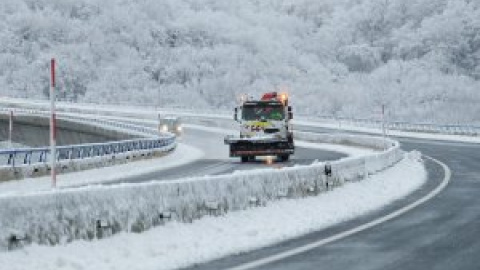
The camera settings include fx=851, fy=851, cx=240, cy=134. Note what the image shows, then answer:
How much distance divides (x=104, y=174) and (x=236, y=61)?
136m

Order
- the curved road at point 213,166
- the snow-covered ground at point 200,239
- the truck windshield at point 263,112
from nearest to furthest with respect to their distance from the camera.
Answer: the snow-covered ground at point 200,239 → the curved road at point 213,166 → the truck windshield at point 263,112

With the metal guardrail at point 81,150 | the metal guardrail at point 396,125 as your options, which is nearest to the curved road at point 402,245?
the metal guardrail at point 81,150

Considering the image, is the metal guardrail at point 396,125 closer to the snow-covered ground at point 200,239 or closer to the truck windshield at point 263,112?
the truck windshield at point 263,112

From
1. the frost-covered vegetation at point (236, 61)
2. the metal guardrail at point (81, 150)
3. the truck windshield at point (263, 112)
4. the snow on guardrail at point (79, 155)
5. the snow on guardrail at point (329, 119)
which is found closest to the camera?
the snow on guardrail at point (79, 155)

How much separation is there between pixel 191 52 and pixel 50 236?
17136 centimetres

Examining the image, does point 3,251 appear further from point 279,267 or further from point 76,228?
point 279,267

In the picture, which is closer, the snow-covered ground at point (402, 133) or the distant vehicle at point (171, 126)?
the snow-covered ground at point (402, 133)

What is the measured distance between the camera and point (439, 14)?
193 m

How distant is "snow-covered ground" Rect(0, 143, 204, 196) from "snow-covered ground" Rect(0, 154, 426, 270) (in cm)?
1012

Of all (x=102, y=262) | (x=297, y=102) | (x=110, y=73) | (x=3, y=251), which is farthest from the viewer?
(x=110, y=73)

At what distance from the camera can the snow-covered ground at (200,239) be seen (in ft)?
31.0

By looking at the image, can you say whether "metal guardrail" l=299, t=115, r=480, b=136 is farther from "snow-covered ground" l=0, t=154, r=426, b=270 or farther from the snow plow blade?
"snow-covered ground" l=0, t=154, r=426, b=270

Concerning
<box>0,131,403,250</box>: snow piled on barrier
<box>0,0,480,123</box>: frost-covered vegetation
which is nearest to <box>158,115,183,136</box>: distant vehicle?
<box>0,131,403,250</box>: snow piled on barrier

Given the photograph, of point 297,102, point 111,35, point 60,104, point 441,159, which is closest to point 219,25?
point 111,35
